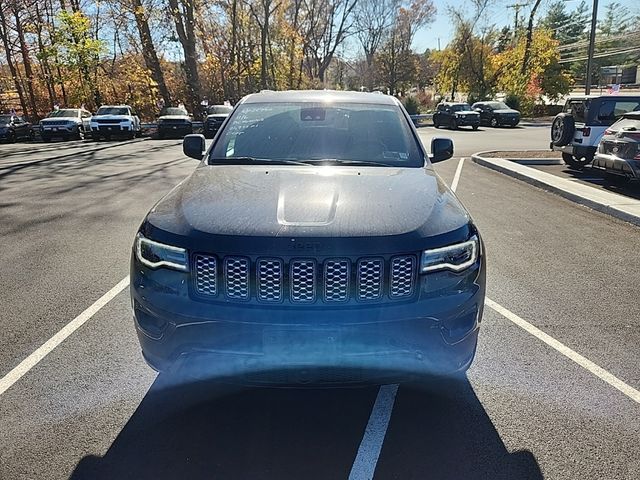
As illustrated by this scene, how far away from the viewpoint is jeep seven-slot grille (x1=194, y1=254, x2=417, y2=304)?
8.11ft

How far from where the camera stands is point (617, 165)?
9.38 metres

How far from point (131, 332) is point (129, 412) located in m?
1.09

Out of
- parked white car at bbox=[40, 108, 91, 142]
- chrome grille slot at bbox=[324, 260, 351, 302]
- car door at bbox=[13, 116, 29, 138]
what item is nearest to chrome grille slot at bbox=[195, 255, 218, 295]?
chrome grille slot at bbox=[324, 260, 351, 302]

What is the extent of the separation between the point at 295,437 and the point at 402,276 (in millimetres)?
1035

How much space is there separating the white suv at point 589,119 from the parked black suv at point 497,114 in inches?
719

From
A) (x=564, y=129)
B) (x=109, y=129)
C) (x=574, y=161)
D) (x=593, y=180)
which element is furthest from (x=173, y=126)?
(x=593, y=180)

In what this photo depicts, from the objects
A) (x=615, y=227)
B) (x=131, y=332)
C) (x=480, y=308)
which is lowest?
(x=615, y=227)

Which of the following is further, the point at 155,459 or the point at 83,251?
the point at 83,251

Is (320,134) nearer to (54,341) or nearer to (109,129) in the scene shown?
(54,341)

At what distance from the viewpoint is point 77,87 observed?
31031 mm

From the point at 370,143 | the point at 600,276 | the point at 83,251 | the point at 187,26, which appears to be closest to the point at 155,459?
the point at 370,143

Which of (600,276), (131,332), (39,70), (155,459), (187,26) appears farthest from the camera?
(39,70)

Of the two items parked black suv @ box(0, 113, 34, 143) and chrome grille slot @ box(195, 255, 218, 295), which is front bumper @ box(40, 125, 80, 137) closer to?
parked black suv @ box(0, 113, 34, 143)

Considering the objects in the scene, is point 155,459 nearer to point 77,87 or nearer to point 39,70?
point 77,87
